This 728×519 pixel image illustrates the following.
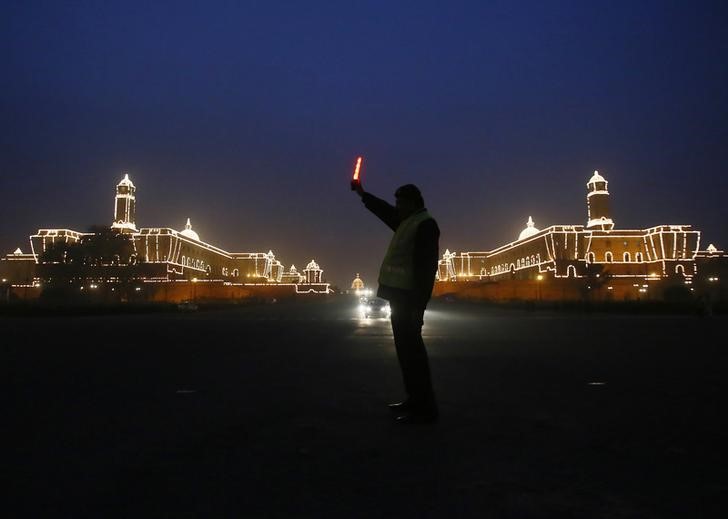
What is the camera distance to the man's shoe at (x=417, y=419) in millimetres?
3629

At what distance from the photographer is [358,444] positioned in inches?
121

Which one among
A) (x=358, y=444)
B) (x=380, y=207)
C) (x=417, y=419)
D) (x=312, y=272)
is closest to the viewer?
(x=358, y=444)

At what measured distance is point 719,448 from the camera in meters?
2.95

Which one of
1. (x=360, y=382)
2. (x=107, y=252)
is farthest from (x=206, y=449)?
(x=107, y=252)

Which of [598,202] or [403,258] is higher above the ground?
[598,202]

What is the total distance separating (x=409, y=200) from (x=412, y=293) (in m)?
0.83

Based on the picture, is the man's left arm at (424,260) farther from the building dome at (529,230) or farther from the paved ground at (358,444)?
the building dome at (529,230)

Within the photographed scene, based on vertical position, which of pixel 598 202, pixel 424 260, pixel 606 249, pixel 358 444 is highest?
pixel 598 202

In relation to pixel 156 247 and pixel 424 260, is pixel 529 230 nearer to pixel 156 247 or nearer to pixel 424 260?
pixel 156 247

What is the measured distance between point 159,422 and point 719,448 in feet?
11.8

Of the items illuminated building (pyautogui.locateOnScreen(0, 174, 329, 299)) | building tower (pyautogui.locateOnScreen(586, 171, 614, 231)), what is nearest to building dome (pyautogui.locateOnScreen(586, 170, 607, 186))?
building tower (pyautogui.locateOnScreen(586, 171, 614, 231))

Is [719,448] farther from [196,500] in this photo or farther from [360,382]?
[360,382]

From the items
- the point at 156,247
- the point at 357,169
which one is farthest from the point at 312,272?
the point at 357,169

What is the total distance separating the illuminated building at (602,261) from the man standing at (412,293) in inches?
2552
